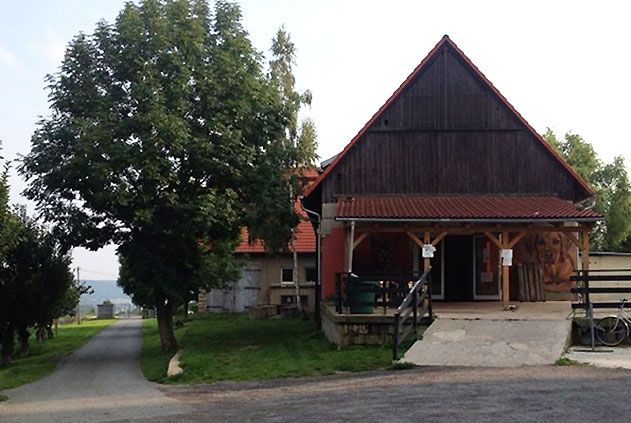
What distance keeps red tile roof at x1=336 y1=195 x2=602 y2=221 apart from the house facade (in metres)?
0.21

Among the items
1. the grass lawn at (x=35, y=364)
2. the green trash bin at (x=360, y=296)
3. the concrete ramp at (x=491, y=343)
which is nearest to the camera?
the concrete ramp at (x=491, y=343)

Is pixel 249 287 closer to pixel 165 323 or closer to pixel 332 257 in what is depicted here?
pixel 165 323

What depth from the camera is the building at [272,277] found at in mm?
39531

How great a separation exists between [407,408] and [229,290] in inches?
1214

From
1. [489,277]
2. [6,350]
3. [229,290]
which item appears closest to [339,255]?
[489,277]

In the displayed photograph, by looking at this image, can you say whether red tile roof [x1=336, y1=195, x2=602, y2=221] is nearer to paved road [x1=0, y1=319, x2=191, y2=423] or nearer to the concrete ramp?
the concrete ramp

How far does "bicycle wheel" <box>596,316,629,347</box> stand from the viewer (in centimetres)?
1886

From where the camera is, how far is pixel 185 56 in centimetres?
2617

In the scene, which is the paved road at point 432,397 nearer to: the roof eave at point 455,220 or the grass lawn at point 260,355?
the grass lawn at point 260,355

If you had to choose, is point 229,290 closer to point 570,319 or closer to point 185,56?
point 185,56

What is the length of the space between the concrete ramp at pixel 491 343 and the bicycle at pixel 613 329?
0.67 metres

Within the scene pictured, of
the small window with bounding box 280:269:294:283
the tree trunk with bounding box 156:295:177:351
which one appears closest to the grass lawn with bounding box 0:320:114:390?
the tree trunk with bounding box 156:295:177:351

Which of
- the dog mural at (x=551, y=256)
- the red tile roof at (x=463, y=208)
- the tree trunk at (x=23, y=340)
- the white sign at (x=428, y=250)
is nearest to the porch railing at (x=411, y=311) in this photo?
the white sign at (x=428, y=250)

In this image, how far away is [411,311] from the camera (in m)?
19.3
